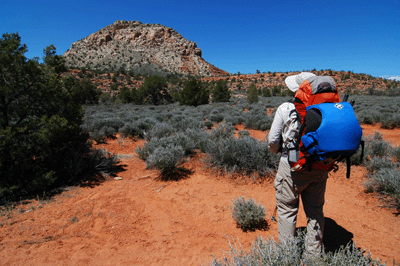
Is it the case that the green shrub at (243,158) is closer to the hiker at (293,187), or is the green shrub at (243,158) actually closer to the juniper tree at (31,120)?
the hiker at (293,187)

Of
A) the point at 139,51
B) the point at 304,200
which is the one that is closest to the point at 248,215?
the point at 304,200

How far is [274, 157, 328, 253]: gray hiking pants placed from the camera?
6.16 feet

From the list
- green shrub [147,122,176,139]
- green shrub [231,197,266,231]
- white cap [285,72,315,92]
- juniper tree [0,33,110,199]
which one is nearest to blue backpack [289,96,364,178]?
white cap [285,72,315,92]

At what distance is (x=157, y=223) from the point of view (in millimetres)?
3150

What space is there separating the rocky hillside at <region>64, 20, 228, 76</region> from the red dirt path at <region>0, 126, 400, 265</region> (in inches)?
1966

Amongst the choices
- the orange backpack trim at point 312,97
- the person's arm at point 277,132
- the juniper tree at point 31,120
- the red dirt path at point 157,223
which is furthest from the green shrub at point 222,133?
the orange backpack trim at point 312,97

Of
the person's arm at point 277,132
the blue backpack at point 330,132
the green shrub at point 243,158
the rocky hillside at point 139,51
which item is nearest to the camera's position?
the blue backpack at point 330,132

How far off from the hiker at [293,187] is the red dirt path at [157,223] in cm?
86

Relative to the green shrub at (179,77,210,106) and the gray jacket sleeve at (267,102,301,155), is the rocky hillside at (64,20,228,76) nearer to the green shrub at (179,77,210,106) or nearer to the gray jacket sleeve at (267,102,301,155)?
the green shrub at (179,77,210,106)

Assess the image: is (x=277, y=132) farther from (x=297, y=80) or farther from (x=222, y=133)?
(x=222, y=133)

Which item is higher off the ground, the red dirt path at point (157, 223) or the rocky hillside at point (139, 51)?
the rocky hillside at point (139, 51)

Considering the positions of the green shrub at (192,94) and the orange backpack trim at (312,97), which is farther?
the green shrub at (192,94)

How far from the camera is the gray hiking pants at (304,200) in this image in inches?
74.0

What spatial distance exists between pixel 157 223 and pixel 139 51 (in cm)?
6456
